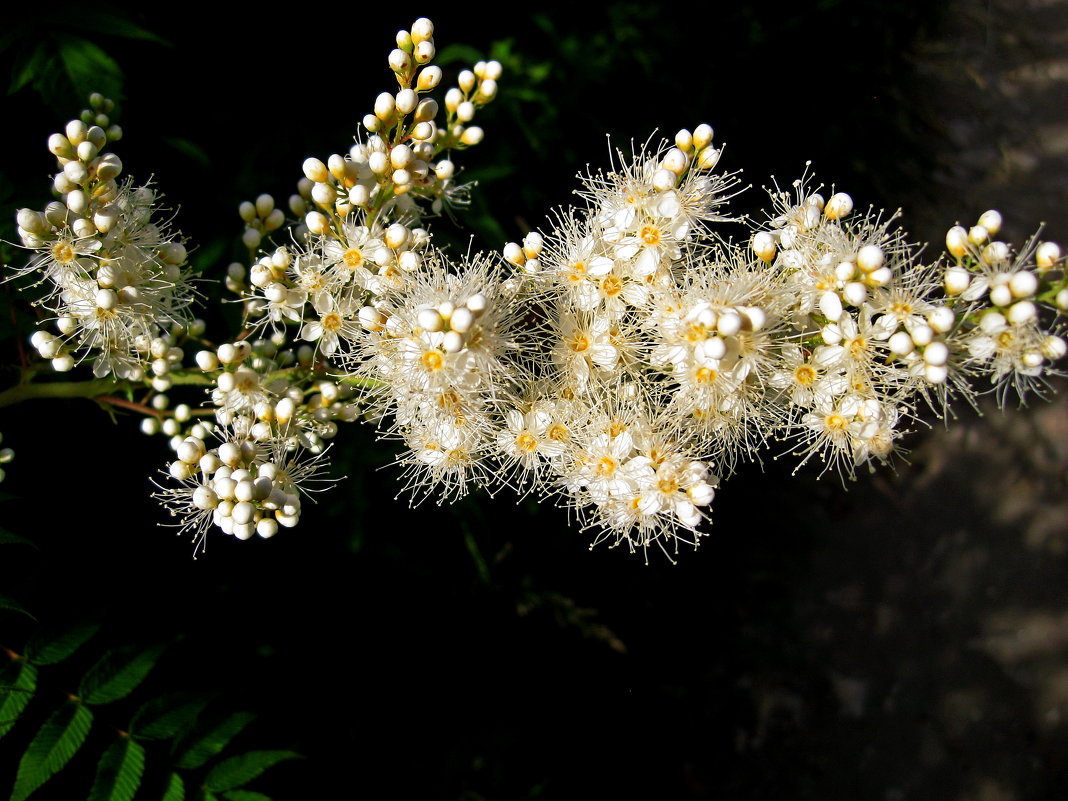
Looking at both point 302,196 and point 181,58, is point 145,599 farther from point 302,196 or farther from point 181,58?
point 181,58

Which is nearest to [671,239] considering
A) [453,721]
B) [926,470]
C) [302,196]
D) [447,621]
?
[302,196]

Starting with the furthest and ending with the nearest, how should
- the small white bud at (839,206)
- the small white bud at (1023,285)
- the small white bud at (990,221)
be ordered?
the small white bud at (839,206) → the small white bud at (990,221) → the small white bud at (1023,285)

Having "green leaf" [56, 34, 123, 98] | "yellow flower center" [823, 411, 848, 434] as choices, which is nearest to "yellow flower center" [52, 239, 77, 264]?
"green leaf" [56, 34, 123, 98]

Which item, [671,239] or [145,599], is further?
[145,599]

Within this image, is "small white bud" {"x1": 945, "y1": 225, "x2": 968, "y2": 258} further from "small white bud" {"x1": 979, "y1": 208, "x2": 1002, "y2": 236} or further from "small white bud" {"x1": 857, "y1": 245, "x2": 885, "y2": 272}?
"small white bud" {"x1": 857, "y1": 245, "x2": 885, "y2": 272}

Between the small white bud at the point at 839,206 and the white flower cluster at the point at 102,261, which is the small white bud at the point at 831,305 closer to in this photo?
the small white bud at the point at 839,206

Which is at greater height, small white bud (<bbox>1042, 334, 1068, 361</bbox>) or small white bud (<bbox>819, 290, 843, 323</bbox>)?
small white bud (<bbox>1042, 334, 1068, 361</bbox>)

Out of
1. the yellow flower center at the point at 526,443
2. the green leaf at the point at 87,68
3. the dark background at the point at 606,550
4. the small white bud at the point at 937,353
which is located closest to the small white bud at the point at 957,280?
the small white bud at the point at 937,353
